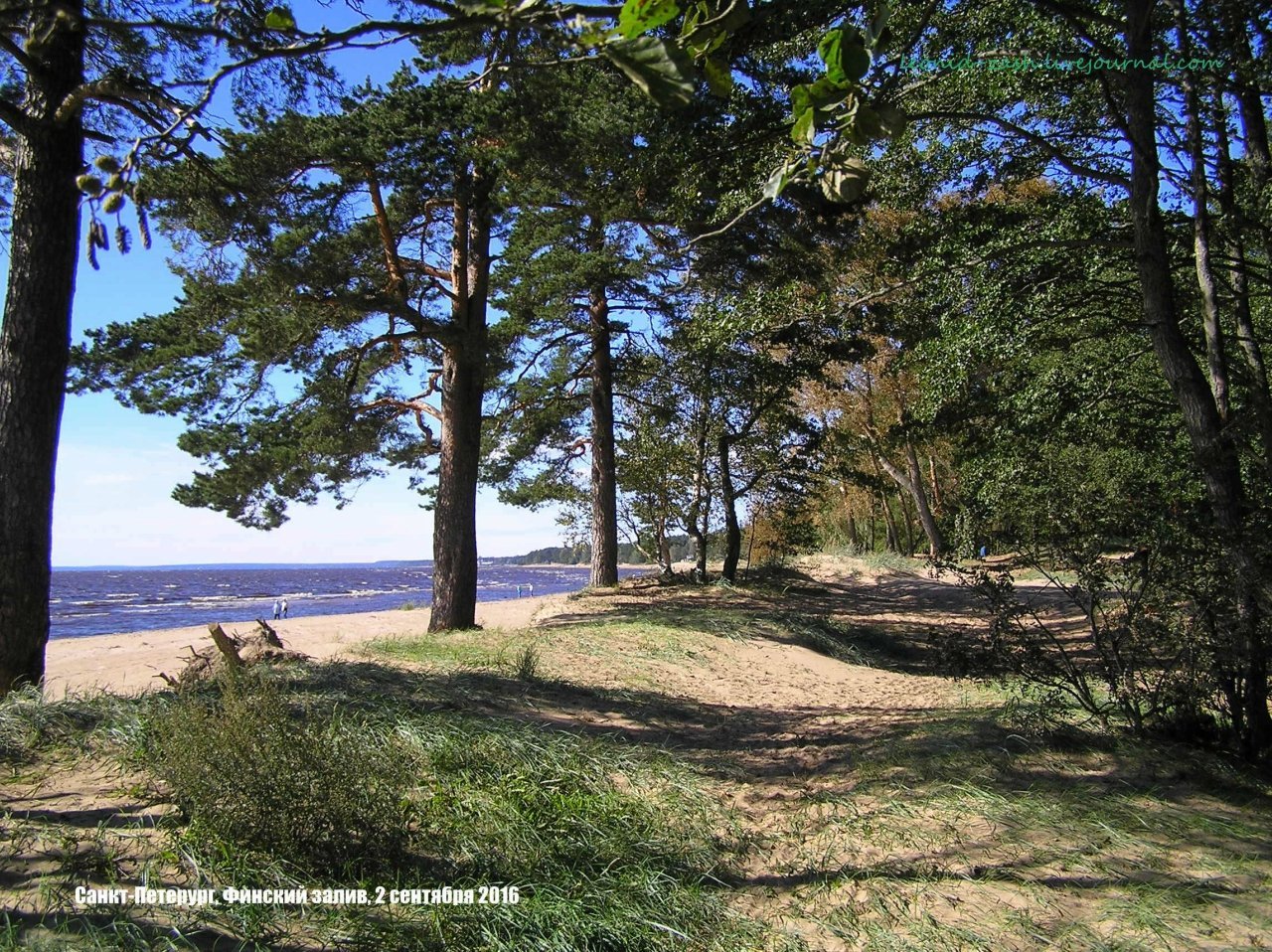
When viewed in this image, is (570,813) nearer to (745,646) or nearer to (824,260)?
(745,646)

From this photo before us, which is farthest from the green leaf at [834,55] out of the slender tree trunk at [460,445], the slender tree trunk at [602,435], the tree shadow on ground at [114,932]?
the slender tree trunk at [602,435]

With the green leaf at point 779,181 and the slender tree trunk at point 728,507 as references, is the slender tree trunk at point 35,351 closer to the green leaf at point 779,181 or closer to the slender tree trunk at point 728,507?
the green leaf at point 779,181

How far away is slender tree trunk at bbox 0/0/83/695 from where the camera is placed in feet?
17.1

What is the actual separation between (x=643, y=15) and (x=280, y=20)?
2.30ft

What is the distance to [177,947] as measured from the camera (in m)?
2.62

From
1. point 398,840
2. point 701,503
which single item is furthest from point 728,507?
point 398,840

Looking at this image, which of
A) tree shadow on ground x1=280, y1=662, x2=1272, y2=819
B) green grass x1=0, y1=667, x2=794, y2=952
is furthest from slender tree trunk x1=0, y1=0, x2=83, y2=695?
tree shadow on ground x1=280, y1=662, x2=1272, y2=819

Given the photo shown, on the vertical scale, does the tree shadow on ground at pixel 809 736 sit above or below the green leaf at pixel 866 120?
below

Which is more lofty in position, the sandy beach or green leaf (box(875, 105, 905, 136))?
green leaf (box(875, 105, 905, 136))

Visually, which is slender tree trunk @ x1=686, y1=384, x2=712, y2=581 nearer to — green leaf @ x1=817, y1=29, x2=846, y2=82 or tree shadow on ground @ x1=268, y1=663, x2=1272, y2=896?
tree shadow on ground @ x1=268, y1=663, x2=1272, y2=896

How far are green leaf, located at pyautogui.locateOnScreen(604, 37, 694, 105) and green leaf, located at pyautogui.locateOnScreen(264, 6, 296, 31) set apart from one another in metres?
0.66

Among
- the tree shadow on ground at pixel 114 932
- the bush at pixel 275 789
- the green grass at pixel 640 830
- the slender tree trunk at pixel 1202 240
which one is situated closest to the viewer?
the tree shadow on ground at pixel 114 932

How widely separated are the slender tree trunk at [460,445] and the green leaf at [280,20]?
9.46 metres

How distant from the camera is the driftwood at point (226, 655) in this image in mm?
5379
